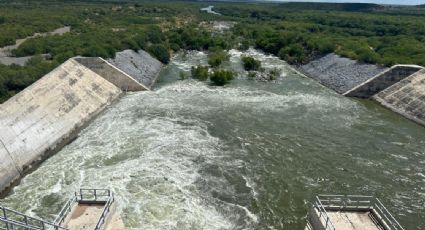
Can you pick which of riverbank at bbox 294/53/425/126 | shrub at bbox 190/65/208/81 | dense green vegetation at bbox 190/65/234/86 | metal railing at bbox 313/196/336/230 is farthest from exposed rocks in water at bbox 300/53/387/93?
metal railing at bbox 313/196/336/230

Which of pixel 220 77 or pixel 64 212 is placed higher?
pixel 64 212

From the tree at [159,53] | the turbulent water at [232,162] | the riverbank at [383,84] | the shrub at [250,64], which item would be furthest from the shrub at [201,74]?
the riverbank at [383,84]

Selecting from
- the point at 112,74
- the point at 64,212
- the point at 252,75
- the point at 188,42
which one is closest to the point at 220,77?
the point at 252,75

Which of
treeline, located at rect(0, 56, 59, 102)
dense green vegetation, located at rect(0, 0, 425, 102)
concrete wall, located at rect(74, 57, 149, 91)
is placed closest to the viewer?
treeline, located at rect(0, 56, 59, 102)

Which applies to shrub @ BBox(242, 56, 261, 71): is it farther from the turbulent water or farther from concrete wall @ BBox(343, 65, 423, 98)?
concrete wall @ BBox(343, 65, 423, 98)

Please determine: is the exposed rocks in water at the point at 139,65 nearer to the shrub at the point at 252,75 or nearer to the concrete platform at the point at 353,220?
the shrub at the point at 252,75

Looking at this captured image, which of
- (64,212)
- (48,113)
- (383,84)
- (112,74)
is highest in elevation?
(64,212)

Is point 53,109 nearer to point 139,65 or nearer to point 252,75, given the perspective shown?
point 139,65

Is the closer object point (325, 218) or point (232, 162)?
point (325, 218)
